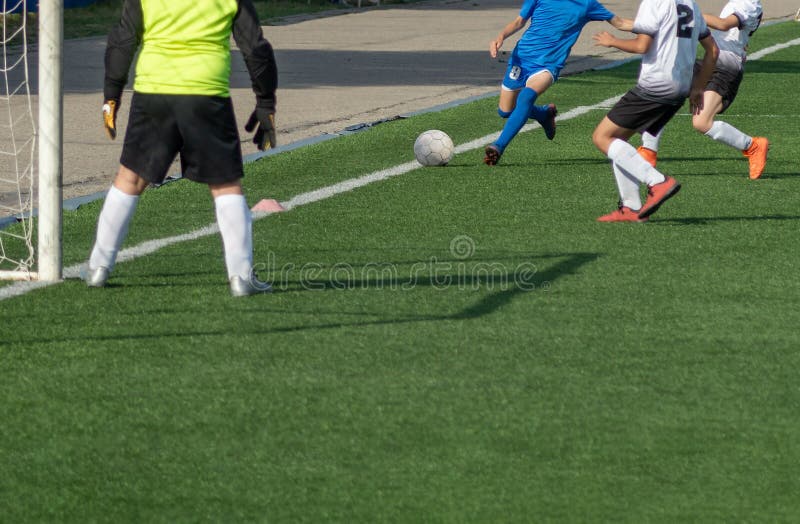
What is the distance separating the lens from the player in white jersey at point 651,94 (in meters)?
9.54

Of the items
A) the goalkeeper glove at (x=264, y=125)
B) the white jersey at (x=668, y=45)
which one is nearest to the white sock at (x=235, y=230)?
the goalkeeper glove at (x=264, y=125)

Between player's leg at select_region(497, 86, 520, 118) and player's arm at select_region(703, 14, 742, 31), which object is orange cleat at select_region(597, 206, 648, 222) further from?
player's leg at select_region(497, 86, 520, 118)

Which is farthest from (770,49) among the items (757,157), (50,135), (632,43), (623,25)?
(50,135)

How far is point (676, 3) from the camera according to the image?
9.62m

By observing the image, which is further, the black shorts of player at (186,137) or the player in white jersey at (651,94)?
the player in white jersey at (651,94)

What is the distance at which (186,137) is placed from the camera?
730 centimetres

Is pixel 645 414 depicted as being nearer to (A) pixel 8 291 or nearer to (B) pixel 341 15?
(A) pixel 8 291

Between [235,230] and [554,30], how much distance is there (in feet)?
19.3

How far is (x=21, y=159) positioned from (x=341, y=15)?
23066 millimetres

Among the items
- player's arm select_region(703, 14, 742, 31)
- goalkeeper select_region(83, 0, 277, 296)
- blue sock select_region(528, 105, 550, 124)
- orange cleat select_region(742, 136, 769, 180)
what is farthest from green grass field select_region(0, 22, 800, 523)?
blue sock select_region(528, 105, 550, 124)

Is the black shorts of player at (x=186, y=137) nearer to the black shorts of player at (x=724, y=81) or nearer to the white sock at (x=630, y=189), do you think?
the white sock at (x=630, y=189)

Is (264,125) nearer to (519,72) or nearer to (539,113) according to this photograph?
(519,72)

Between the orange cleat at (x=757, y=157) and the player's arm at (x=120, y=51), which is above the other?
the player's arm at (x=120, y=51)

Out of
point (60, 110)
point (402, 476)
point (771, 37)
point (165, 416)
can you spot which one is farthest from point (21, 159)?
point (771, 37)
